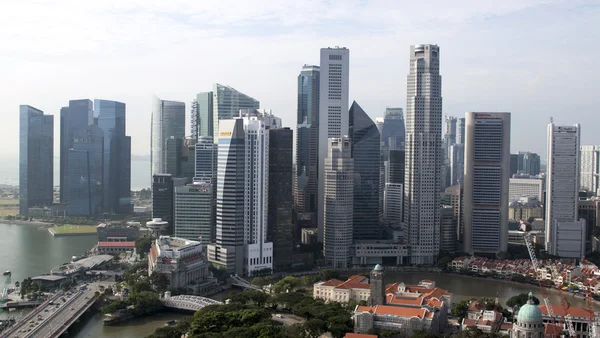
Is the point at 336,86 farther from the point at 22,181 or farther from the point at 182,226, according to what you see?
the point at 22,181

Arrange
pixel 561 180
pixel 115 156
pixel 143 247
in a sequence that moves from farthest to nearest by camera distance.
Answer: pixel 115 156, pixel 561 180, pixel 143 247

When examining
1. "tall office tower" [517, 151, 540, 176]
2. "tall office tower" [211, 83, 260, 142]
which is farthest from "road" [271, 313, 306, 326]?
"tall office tower" [517, 151, 540, 176]

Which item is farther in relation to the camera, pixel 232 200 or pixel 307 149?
pixel 307 149

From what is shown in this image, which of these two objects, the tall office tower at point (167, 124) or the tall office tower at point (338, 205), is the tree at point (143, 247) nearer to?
the tall office tower at point (338, 205)

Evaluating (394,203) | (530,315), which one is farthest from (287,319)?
(394,203)

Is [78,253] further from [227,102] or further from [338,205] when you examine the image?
[227,102]

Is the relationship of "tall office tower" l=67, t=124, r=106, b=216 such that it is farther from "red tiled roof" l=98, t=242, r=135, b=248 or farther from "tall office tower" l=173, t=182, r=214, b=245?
"tall office tower" l=173, t=182, r=214, b=245

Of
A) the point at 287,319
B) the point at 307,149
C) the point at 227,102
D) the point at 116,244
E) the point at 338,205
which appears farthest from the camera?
the point at 227,102
